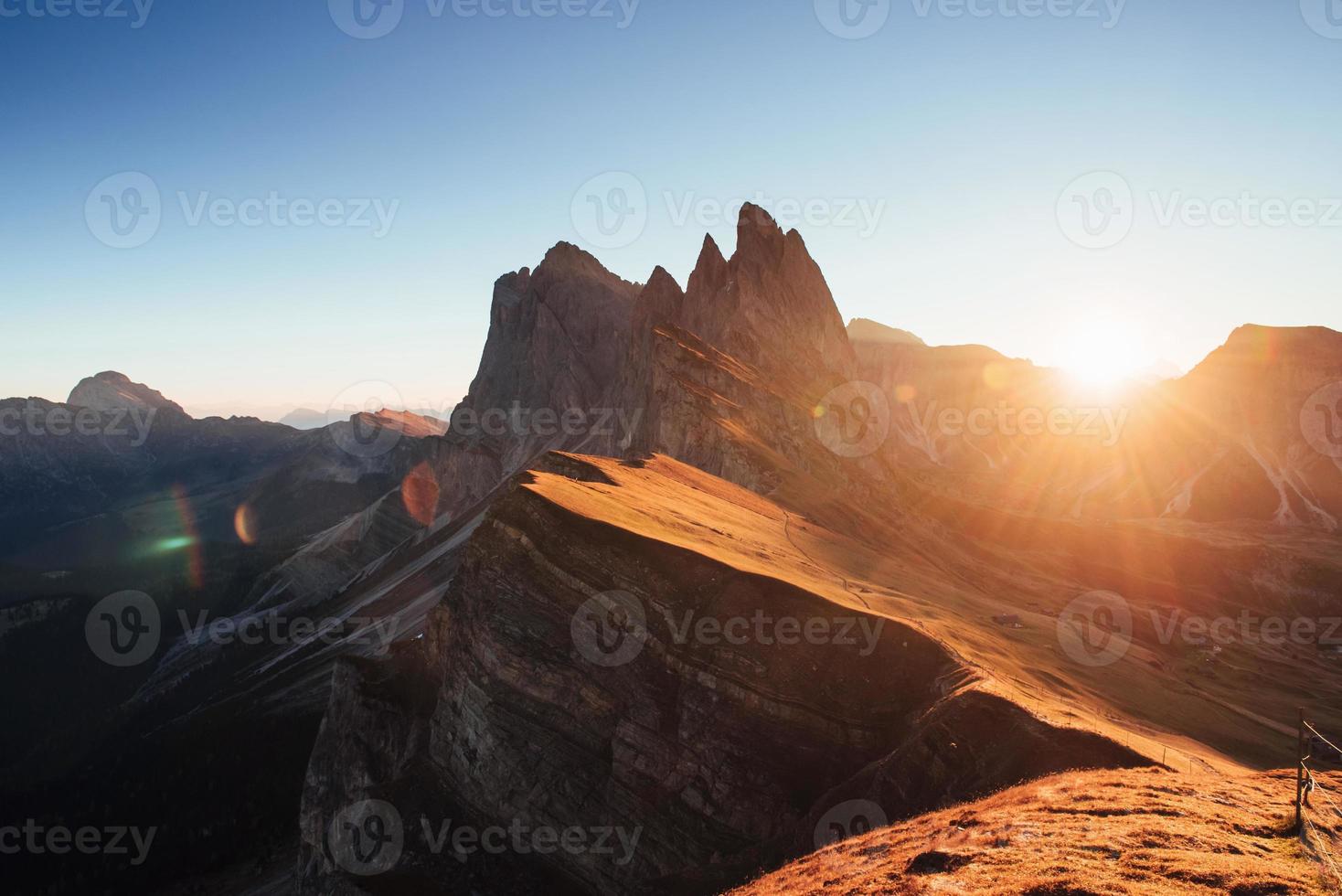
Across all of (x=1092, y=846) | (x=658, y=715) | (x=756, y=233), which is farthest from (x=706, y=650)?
(x=756, y=233)

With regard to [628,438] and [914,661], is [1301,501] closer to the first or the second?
[628,438]

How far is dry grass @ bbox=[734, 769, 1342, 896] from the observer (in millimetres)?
13984

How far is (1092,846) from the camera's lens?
15.8 m

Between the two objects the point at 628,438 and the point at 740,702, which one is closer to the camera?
the point at 740,702

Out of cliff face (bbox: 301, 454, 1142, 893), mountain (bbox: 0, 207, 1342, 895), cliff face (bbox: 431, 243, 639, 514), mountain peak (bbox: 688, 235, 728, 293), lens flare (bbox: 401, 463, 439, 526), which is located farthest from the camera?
lens flare (bbox: 401, 463, 439, 526)

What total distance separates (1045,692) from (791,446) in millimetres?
53931

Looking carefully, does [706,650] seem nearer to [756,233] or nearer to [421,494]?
[756,233]

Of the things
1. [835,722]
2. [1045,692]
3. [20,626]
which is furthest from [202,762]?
[20,626]

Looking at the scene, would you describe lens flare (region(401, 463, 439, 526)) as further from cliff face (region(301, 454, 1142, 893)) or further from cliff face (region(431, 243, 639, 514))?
cliff face (region(301, 454, 1142, 893))

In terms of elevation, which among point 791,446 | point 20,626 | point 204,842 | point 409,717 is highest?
point 791,446

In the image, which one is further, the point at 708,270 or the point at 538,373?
the point at 538,373

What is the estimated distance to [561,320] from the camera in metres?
163

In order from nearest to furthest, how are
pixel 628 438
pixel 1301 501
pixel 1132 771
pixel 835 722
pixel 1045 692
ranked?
pixel 1132 771, pixel 835 722, pixel 1045 692, pixel 628 438, pixel 1301 501

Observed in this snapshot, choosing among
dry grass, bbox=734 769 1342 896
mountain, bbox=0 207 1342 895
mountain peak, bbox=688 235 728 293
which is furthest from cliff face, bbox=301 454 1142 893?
mountain peak, bbox=688 235 728 293
